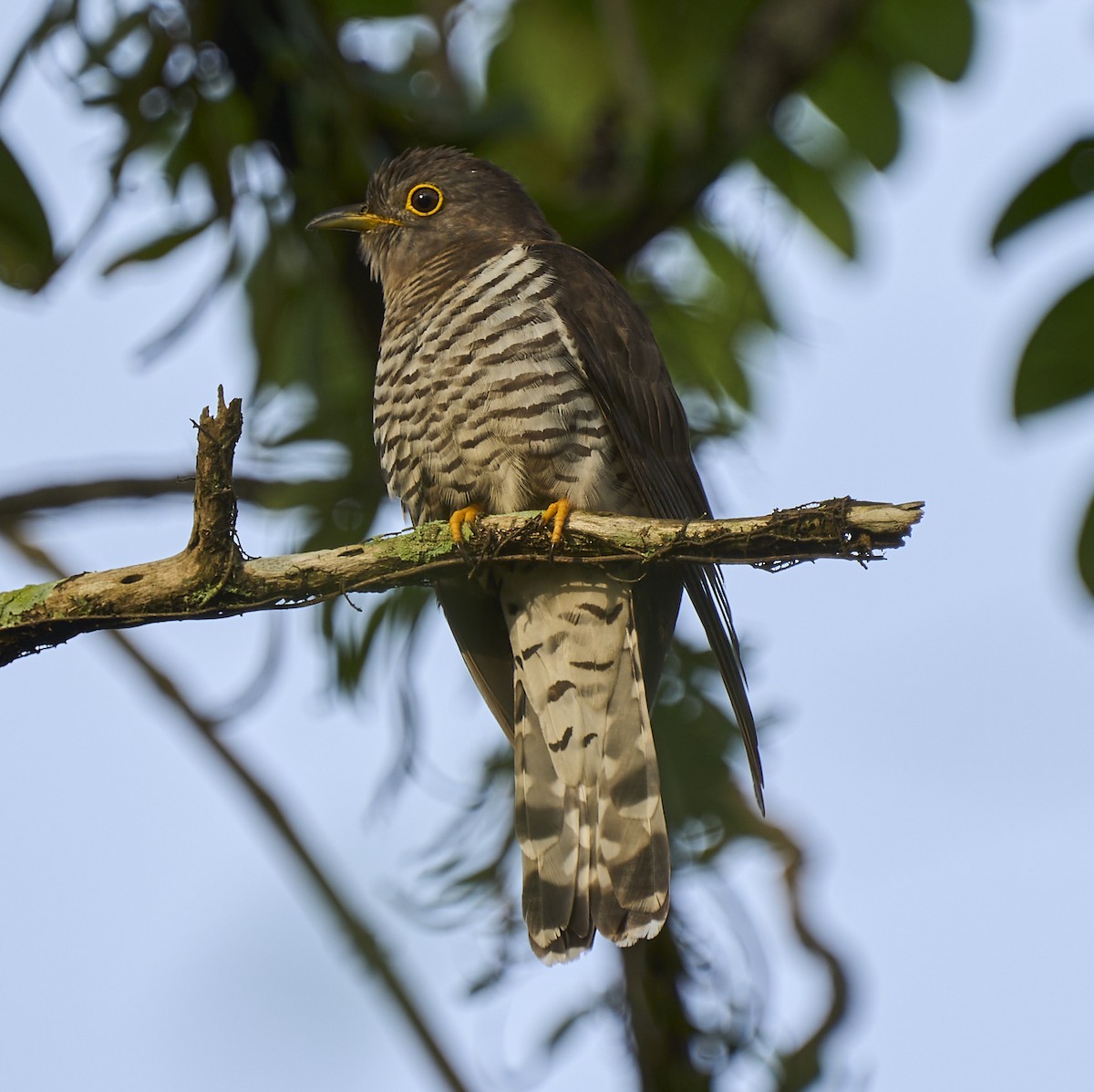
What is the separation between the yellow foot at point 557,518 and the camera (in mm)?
2939

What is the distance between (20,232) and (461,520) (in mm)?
1102

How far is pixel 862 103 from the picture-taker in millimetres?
3777

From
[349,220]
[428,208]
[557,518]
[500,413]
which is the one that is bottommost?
[557,518]

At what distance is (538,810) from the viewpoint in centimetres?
333

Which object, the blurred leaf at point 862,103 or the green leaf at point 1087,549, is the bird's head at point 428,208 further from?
the green leaf at point 1087,549

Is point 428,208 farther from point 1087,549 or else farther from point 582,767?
point 1087,549

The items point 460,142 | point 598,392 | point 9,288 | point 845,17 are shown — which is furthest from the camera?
point 460,142

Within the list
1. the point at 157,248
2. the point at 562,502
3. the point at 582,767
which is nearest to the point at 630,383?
the point at 562,502

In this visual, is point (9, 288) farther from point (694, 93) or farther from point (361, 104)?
point (694, 93)

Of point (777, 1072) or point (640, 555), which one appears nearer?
point (640, 555)

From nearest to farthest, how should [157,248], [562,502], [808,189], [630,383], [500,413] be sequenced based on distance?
[562,502]
[500,413]
[630,383]
[157,248]
[808,189]

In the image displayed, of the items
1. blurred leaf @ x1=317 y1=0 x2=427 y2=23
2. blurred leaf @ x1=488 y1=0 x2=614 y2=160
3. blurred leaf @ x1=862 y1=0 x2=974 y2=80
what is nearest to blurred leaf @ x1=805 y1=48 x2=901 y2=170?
blurred leaf @ x1=862 y1=0 x2=974 y2=80

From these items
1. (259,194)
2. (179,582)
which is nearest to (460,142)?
(259,194)

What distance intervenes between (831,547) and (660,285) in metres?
1.98
